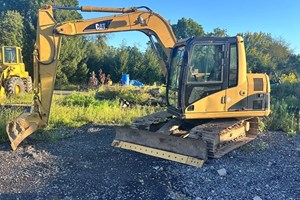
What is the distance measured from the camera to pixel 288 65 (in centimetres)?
4397

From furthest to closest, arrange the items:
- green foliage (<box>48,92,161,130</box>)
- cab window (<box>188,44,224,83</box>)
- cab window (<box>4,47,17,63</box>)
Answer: cab window (<box>4,47,17,63</box>) < green foliage (<box>48,92,161,130</box>) < cab window (<box>188,44,224,83</box>)

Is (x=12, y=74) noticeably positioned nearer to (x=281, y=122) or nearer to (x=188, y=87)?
(x=188, y=87)

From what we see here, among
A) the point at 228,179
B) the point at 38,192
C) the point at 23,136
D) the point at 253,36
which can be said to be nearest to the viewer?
the point at 38,192

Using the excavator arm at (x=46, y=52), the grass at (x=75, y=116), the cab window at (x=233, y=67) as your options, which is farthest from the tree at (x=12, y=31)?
the cab window at (x=233, y=67)

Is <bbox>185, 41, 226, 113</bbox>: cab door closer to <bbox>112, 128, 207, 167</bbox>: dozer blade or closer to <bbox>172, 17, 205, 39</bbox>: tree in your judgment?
<bbox>112, 128, 207, 167</bbox>: dozer blade

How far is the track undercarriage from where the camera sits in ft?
20.3

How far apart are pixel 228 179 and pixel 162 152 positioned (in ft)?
4.83

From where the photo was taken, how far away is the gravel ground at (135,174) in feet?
15.9

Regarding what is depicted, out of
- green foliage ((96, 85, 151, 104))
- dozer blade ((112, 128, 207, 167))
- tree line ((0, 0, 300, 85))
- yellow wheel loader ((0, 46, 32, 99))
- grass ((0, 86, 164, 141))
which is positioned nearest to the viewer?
dozer blade ((112, 128, 207, 167))

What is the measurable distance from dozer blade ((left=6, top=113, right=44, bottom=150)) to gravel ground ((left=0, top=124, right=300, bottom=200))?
0.20 meters

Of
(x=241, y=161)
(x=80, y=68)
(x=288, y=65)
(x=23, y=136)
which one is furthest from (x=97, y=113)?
(x=288, y=65)

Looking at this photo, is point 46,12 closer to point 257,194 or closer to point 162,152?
point 162,152

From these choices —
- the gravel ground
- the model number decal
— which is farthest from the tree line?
the gravel ground

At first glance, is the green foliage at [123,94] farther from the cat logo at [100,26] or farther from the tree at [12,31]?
the tree at [12,31]
